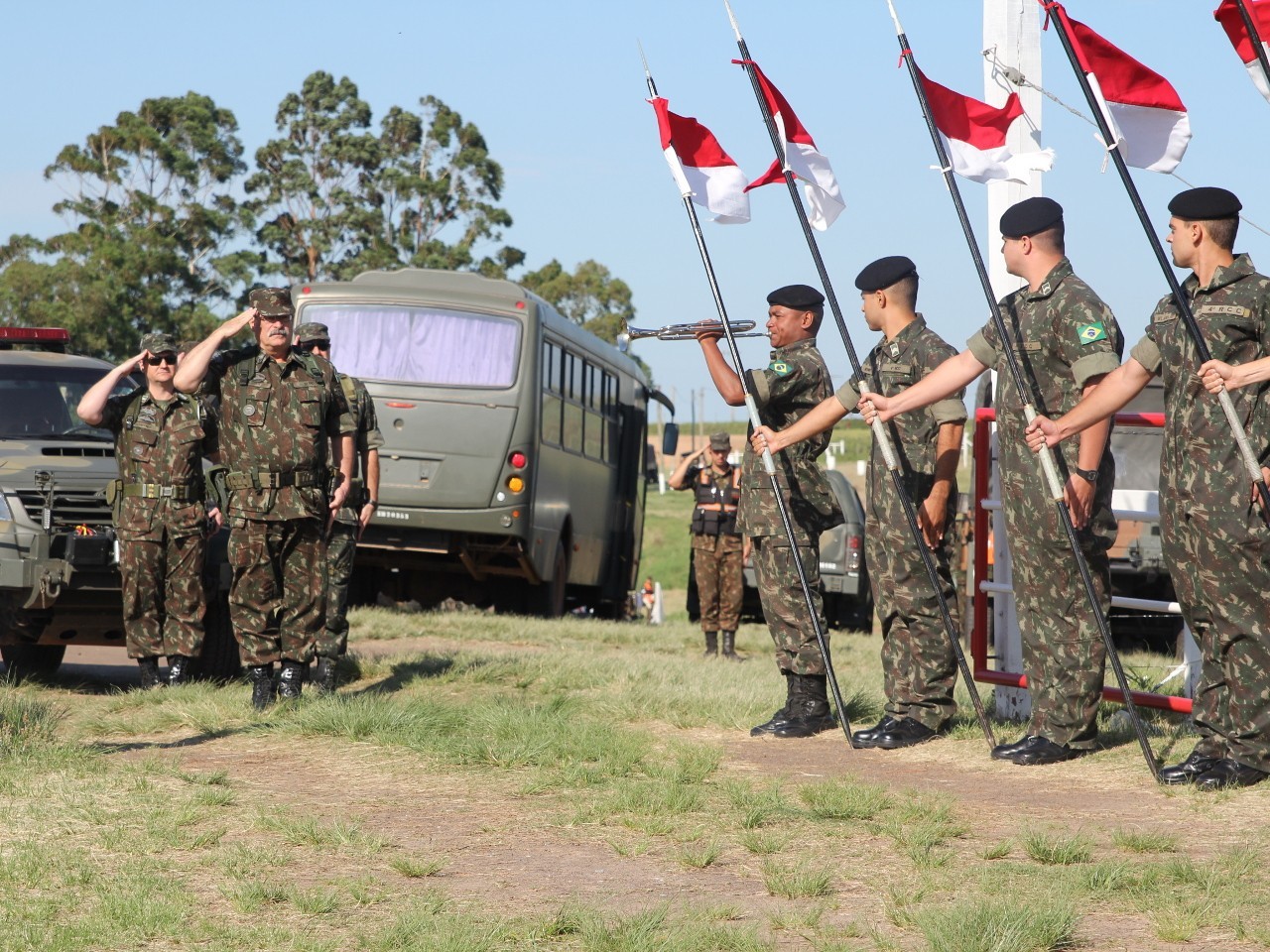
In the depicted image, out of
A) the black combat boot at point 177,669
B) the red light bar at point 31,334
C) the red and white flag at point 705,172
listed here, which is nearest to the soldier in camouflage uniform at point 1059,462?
the red and white flag at point 705,172

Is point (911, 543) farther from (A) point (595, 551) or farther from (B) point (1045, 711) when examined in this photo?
(A) point (595, 551)

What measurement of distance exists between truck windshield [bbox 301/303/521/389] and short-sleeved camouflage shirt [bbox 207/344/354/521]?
8.59m

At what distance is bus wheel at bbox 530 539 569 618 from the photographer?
1839 cm

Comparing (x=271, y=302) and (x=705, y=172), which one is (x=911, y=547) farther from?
(x=271, y=302)

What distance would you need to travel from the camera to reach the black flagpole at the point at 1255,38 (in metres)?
5.93

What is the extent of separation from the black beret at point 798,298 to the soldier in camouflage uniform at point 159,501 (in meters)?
3.11

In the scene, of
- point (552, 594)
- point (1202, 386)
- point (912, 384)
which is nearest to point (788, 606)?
point (912, 384)

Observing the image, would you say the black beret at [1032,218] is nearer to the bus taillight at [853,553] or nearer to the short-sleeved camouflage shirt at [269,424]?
the short-sleeved camouflage shirt at [269,424]

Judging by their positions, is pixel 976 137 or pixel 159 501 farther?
pixel 159 501

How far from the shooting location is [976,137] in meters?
7.00

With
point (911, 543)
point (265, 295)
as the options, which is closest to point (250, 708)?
point (265, 295)

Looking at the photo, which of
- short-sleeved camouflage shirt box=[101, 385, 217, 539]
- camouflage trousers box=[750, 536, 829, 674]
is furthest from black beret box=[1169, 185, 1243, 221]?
short-sleeved camouflage shirt box=[101, 385, 217, 539]

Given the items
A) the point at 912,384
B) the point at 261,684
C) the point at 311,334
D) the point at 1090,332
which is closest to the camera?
the point at 1090,332

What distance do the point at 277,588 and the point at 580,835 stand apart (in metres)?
3.30
